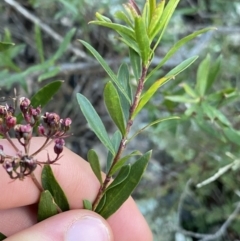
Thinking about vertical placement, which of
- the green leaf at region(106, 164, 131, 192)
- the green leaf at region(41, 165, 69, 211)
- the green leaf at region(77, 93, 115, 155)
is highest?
the green leaf at region(77, 93, 115, 155)

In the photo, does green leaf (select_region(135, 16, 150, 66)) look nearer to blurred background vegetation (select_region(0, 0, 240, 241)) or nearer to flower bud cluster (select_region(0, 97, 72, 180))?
flower bud cluster (select_region(0, 97, 72, 180))

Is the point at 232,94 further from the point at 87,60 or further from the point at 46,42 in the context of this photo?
the point at 46,42

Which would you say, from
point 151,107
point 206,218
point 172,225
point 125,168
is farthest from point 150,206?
point 125,168

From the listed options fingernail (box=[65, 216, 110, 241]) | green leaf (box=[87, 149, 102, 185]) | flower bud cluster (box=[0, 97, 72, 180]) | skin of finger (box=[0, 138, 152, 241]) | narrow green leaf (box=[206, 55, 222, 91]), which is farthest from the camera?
narrow green leaf (box=[206, 55, 222, 91])

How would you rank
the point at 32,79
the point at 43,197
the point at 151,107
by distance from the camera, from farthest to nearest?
the point at 32,79
the point at 151,107
the point at 43,197

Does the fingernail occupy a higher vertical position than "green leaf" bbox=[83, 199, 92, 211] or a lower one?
lower

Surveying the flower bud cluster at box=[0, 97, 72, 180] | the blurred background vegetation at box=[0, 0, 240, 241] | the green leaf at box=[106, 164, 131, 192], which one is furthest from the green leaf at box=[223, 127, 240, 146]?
the flower bud cluster at box=[0, 97, 72, 180]

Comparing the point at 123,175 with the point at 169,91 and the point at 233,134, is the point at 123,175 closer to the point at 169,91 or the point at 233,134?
the point at 233,134
